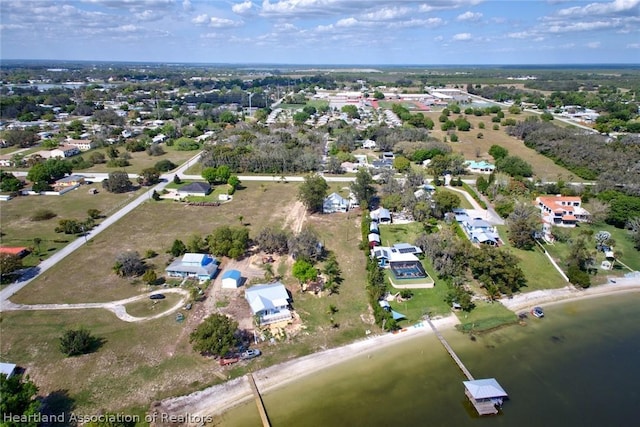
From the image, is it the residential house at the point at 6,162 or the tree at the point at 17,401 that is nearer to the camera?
the tree at the point at 17,401

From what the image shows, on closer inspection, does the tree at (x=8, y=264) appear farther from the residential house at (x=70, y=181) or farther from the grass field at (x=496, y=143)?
the grass field at (x=496, y=143)

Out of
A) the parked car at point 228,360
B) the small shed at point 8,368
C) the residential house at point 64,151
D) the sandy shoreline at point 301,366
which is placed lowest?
the sandy shoreline at point 301,366

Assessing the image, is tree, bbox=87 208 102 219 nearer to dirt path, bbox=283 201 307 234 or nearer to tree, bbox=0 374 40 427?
dirt path, bbox=283 201 307 234

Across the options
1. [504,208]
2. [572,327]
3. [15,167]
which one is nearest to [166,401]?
[572,327]

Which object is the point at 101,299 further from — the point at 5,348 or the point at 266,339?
the point at 266,339

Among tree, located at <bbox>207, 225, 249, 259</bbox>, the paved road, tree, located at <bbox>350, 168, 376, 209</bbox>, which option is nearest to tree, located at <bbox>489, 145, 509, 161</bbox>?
tree, located at <bbox>350, 168, 376, 209</bbox>

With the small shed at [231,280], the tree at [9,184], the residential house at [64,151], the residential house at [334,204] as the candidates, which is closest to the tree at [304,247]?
the small shed at [231,280]
